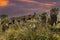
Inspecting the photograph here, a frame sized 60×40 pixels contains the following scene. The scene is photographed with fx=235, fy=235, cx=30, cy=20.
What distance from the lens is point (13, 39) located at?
50.6 feet

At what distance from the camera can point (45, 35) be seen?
14.6m

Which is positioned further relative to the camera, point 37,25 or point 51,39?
point 37,25

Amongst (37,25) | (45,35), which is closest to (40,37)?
(45,35)

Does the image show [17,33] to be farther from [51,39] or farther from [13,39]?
[51,39]

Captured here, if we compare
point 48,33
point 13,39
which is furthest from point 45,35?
point 13,39

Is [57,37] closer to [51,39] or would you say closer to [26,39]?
[51,39]

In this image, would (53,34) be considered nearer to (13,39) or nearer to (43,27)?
(43,27)

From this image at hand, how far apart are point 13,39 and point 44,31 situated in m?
2.16

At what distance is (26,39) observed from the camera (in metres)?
15.0

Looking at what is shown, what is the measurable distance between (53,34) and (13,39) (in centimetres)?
265

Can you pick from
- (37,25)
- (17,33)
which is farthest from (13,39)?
(37,25)

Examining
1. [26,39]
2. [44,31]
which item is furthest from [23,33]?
[44,31]

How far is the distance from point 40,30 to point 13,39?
6.26ft

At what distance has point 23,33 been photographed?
15047 mm
